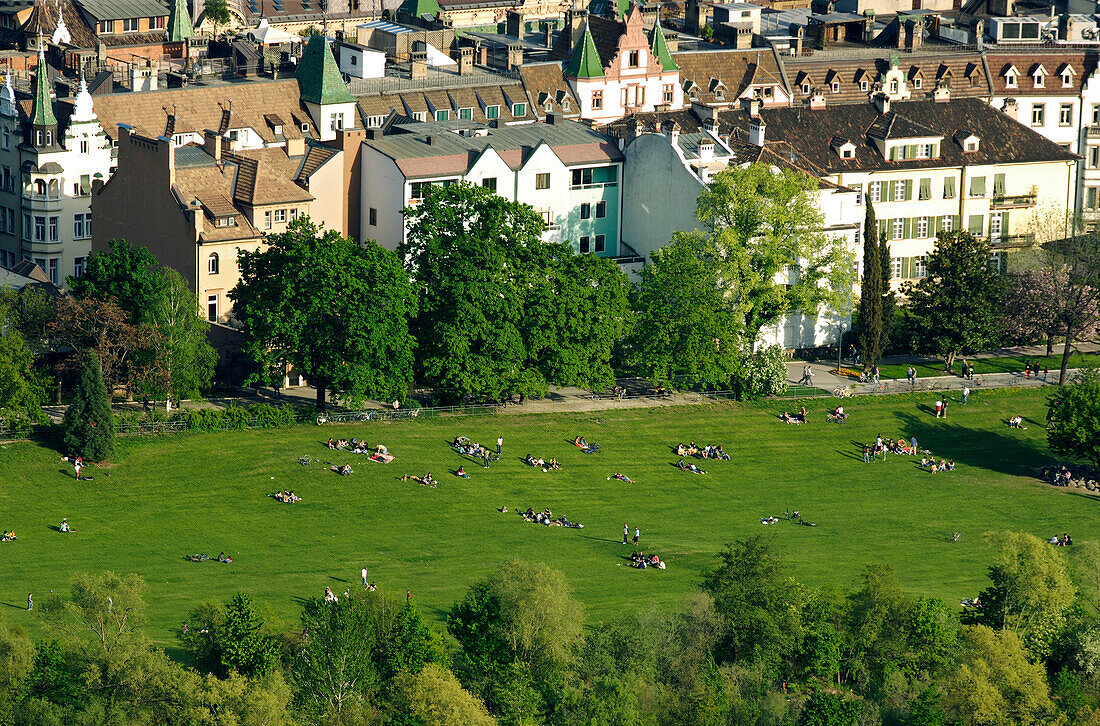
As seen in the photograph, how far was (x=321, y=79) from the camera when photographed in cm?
19000

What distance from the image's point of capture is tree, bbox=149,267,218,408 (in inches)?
5876

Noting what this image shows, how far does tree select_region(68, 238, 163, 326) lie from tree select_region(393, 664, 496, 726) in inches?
1705

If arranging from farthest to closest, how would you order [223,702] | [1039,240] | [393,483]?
[1039,240] < [393,483] < [223,702]

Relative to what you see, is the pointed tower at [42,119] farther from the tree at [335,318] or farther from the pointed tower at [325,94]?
the tree at [335,318]

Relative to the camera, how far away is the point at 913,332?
171 meters

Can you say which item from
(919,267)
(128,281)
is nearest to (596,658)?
(128,281)

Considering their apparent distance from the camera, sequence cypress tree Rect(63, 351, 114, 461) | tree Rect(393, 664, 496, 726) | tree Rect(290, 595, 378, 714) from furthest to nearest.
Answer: cypress tree Rect(63, 351, 114, 461) < tree Rect(290, 595, 378, 714) < tree Rect(393, 664, 496, 726)

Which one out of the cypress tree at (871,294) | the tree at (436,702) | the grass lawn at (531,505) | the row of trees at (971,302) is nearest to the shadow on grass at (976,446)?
the grass lawn at (531,505)

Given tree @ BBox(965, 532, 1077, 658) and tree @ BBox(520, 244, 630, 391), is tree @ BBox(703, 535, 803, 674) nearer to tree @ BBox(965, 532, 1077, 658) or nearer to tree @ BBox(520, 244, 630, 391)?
tree @ BBox(965, 532, 1077, 658)

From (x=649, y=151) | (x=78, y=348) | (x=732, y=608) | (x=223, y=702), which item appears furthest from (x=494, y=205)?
(x=223, y=702)

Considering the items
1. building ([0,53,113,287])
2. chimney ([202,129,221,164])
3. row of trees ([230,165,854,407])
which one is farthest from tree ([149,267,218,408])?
building ([0,53,113,287])

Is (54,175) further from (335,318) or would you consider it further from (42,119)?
(335,318)

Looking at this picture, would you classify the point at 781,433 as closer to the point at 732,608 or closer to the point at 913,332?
the point at 913,332

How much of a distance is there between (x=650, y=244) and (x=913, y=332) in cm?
2047
